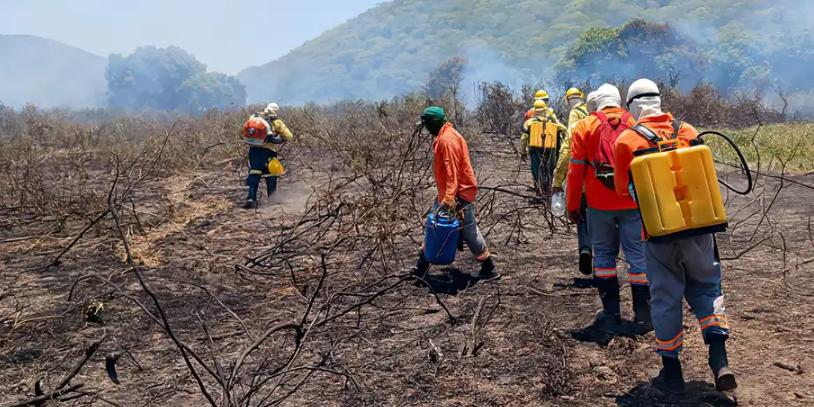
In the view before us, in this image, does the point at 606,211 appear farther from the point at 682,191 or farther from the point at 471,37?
the point at 471,37

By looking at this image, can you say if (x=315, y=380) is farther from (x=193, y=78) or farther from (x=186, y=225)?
(x=193, y=78)

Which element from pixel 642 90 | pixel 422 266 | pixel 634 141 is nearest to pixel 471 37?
pixel 422 266

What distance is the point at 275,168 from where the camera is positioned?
9203mm

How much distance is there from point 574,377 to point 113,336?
3030mm

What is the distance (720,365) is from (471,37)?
117 metres

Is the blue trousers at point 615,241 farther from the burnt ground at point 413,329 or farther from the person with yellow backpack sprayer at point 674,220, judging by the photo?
the person with yellow backpack sprayer at point 674,220

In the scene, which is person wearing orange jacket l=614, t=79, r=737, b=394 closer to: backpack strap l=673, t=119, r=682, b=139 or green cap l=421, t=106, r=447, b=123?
backpack strap l=673, t=119, r=682, b=139

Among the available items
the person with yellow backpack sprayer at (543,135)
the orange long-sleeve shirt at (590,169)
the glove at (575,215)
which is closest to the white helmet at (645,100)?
the orange long-sleeve shirt at (590,169)

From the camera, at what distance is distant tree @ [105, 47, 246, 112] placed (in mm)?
63000

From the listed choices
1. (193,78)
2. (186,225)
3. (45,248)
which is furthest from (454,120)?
(193,78)

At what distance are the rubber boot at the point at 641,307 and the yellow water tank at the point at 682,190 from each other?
125 cm

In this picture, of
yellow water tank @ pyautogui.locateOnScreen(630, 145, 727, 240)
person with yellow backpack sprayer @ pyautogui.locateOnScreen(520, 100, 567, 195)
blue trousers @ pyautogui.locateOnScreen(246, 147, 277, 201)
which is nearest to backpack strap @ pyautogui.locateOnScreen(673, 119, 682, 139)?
yellow water tank @ pyautogui.locateOnScreen(630, 145, 727, 240)

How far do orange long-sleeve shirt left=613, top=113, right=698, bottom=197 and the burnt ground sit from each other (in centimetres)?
107

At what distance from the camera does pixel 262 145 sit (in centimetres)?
909
